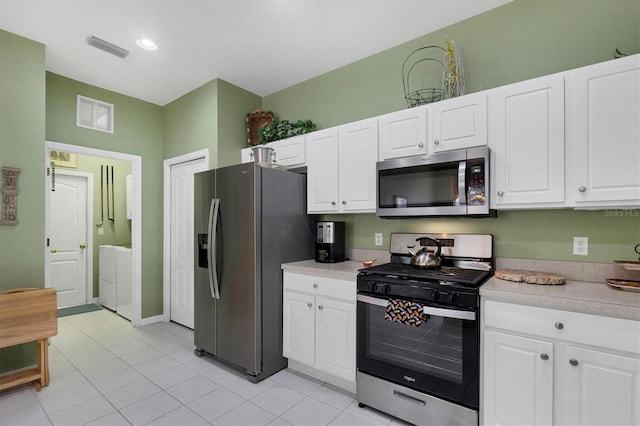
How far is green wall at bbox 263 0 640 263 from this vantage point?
6.43 ft

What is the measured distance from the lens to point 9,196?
2.63m

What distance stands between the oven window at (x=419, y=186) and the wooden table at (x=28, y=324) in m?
2.76

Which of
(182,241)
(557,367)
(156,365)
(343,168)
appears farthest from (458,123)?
(182,241)

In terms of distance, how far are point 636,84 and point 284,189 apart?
2337mm

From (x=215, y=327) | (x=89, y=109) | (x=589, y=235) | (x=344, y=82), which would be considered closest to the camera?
(x=589, y=235)

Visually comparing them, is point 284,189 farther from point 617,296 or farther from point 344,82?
point 617,296

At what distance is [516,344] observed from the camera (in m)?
1.67

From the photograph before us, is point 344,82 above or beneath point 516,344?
above

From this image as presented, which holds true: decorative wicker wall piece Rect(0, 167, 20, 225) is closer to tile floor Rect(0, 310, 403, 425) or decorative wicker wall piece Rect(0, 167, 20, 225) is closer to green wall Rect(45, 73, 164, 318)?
green wall Rect(45, 73, 164, 318)

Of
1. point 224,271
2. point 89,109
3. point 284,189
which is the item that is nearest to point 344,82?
point 284,189

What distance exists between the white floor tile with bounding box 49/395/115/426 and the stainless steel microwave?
7.99 feet

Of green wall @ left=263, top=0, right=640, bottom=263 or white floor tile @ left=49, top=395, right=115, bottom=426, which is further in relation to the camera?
white floor tile @ left=49, top=395, right=115, bottom=426

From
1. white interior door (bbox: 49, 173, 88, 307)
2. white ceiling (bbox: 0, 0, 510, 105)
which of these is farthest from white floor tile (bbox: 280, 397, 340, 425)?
white interior door (bbox: 49, 173, 88, 307)

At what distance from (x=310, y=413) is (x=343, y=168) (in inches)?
73.7
